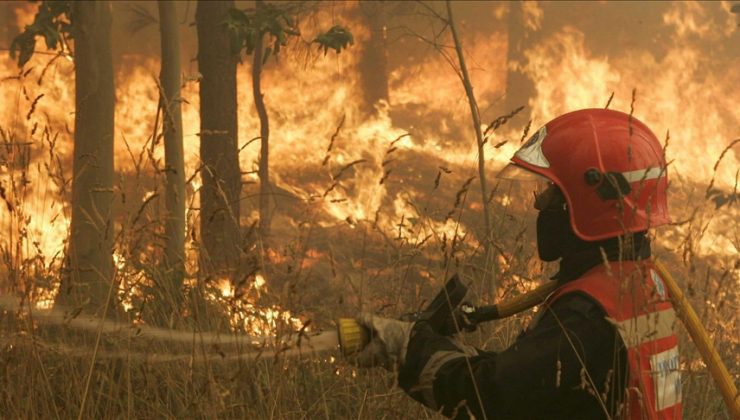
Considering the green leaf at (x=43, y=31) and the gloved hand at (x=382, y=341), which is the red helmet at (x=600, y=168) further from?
the green leaf at (x=43, y=31)

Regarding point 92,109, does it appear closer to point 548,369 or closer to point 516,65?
point 548,369

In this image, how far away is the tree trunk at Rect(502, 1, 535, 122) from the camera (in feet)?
81.1

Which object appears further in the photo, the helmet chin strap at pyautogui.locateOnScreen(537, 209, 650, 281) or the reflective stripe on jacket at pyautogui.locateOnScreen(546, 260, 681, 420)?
the helmet chin strap at pyautogui.locateOnScreen(537, 209, 650, 281)

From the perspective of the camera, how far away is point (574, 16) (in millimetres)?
29391

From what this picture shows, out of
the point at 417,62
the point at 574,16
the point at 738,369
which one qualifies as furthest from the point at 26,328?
the point at 574,16

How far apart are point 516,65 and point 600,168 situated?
22.8 meters

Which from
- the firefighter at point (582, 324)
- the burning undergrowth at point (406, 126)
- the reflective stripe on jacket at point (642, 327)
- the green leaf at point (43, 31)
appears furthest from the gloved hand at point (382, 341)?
the burning undergrowth at point (406, 126)

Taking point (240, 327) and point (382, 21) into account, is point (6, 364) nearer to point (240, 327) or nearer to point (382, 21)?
point (240, 327)

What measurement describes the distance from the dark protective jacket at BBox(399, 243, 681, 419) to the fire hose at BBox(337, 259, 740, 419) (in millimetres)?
110

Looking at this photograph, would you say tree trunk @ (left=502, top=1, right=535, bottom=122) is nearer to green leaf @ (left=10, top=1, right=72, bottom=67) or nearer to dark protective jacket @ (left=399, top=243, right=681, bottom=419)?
green leaf @ (left=10, top=1, right=72, bottom=67)

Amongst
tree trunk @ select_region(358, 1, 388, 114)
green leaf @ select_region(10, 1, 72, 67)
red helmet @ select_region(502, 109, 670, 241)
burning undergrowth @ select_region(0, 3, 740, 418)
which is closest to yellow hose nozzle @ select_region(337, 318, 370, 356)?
red helmet @ select_region(502, 109, 670, 241)

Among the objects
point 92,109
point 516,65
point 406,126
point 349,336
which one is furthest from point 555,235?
point 516,65

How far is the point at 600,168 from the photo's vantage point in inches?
107

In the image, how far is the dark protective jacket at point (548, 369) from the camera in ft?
8.20
